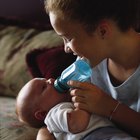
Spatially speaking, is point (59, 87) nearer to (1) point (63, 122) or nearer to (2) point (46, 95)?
(2) point (46, 95)

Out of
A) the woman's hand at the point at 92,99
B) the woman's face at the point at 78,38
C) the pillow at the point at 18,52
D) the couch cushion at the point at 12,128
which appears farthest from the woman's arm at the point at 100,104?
the pillow at the point at 18,52

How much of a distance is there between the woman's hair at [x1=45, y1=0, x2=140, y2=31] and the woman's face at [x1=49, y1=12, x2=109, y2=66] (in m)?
0.02

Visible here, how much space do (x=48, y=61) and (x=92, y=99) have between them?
54cm

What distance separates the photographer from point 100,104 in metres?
1.34

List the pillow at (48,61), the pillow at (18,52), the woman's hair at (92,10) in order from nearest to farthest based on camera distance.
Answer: the woman's hair at (92,10) < the pillow at (48,61) < the pillow at (18,52)

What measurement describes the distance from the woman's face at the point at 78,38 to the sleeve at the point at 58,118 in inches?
7.9

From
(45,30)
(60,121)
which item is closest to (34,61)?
(45,30)

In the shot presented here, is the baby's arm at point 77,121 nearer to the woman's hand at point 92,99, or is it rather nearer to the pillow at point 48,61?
the woman's hand at point 92,99

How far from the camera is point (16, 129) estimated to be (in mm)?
1664

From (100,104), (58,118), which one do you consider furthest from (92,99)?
(58,118)

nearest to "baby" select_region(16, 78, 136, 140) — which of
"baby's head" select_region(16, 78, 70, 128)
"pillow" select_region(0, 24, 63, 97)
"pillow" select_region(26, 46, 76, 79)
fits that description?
"baby's head" select_region(16, 78, 70, 128)

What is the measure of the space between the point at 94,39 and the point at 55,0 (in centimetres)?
18

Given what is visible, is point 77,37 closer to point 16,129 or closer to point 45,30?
point 16,129

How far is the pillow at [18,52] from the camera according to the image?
203 centimetres
